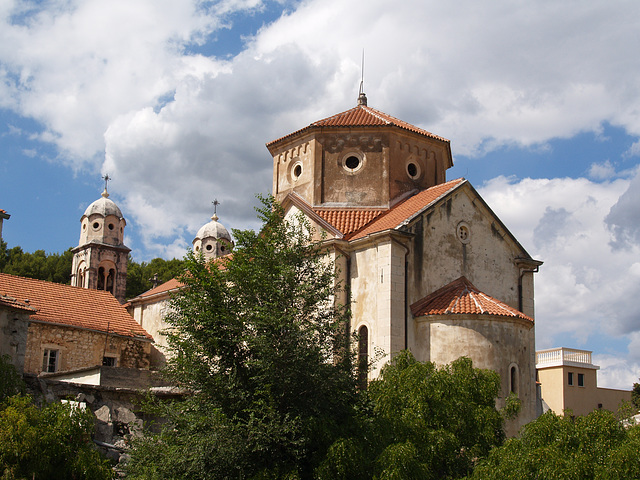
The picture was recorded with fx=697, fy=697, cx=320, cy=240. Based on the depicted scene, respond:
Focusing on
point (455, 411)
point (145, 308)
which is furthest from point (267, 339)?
point (145, 308)

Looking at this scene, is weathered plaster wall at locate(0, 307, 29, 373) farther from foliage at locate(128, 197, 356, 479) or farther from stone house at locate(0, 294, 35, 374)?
foliage at locate(128, 197, 356, 479)

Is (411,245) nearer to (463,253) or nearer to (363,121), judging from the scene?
(463,253)

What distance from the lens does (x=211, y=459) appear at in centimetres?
1288

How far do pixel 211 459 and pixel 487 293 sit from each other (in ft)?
38.1

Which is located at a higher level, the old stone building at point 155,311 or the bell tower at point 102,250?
the bell tower at point 102,250

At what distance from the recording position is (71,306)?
26.3 m

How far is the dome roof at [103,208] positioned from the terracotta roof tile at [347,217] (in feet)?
65.0

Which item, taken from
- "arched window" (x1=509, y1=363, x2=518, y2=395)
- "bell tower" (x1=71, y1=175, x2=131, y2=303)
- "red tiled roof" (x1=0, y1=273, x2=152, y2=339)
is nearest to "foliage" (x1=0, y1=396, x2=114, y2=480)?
"arched window" (x1=509, y1=363, x2=518, y2=395)

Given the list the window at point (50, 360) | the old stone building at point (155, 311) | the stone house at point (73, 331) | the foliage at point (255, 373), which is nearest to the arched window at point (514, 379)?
the foliage at point (255, 373)

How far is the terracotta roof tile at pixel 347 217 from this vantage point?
71.5 feet

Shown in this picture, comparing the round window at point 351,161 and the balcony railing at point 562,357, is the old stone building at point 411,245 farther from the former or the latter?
the balcony railing at point 562,357

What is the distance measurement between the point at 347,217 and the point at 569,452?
39.8 ft

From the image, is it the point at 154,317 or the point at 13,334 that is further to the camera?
the point at 154,317

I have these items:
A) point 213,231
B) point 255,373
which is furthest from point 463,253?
point 213,231
